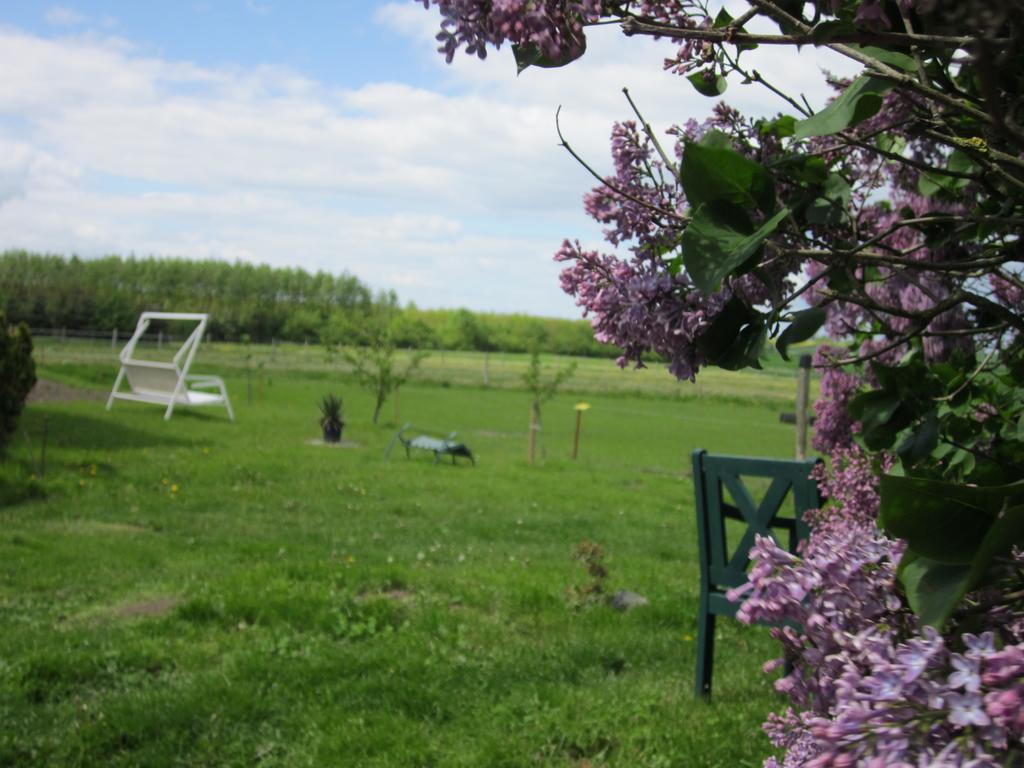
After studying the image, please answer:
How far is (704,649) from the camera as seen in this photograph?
446cm

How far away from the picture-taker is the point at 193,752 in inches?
149

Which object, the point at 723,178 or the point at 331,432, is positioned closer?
the point at 723,178

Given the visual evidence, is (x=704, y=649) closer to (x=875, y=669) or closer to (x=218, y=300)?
(x=875, y=669)

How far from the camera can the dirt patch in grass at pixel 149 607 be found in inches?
225

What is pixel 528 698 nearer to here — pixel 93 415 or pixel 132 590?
pixel 132 590

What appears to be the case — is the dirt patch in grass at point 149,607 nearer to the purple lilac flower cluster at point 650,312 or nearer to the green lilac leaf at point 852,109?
the purple lilac flower cluster at point 650,312

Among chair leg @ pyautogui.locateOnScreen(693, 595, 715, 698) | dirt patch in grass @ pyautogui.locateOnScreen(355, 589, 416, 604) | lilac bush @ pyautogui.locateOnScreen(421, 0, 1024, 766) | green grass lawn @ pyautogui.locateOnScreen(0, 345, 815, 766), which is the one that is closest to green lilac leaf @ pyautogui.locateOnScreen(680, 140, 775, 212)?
lilac bush @ pyautogui.locateOnScreen(421, 0, 1024, 766)

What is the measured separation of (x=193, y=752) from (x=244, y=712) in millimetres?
357

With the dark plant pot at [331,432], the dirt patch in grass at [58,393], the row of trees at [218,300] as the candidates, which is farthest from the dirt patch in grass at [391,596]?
the row of trees at [218,300]

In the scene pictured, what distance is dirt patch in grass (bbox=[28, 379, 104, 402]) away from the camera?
19609 millimetres

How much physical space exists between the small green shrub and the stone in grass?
22.7ft

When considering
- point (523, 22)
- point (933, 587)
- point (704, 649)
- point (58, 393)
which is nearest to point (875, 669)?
point (933, 587)

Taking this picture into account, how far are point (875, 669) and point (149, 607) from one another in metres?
5.67

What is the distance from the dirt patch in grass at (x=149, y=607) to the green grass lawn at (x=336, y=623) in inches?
1.0
